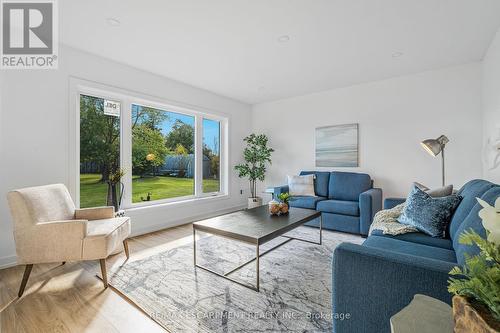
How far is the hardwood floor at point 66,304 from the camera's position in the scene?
1.56 meters

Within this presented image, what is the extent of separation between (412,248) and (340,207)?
1.85 m

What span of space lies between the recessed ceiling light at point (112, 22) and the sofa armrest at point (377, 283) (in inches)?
110

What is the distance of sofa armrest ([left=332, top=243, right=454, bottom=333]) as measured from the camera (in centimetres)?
105

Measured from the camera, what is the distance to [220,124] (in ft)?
16.8

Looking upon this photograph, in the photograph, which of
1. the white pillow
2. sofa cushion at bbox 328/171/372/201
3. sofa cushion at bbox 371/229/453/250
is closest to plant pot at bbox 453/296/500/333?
sofa cushion at bbox 371/229/453/250

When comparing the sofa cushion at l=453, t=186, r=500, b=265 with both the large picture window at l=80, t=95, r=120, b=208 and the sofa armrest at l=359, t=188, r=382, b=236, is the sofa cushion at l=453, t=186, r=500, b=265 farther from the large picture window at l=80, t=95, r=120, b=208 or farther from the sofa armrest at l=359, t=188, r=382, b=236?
the large picture window at l=80, t=95, r=120, b=208

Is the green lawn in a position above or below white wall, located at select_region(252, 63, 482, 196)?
below

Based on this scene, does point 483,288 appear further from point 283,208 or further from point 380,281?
point 283,208

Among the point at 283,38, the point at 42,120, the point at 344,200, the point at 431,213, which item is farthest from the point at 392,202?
the point at 42,120

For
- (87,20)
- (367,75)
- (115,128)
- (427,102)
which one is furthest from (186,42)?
(427,102)

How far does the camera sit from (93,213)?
2.54m

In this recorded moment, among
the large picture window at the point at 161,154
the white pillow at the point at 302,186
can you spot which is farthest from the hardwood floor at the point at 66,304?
the white pillow at the point at 302,186

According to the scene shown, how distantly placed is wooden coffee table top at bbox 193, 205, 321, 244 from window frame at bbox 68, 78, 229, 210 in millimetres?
1731

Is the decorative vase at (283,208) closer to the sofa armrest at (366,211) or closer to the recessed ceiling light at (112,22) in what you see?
the sofa armrest at (366,211)
